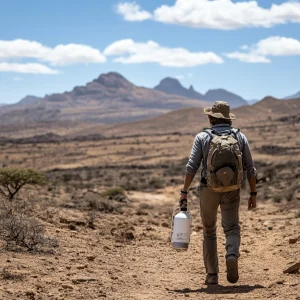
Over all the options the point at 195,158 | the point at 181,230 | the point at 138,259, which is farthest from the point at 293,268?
the point at 138,259

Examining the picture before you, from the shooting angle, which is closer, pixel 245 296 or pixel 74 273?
pixel 245 296

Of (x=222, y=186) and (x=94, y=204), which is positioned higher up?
(x=222, y=186)

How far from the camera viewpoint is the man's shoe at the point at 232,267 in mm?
5805

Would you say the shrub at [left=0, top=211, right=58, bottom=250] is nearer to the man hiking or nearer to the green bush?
the man hiking

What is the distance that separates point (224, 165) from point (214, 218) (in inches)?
27.4

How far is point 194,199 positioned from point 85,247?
12733 millimetres

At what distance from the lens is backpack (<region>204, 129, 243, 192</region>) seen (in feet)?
18.6

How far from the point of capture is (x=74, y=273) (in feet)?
20.4

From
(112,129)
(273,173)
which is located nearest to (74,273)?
(273,173)

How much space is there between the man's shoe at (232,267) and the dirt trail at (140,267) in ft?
0.25

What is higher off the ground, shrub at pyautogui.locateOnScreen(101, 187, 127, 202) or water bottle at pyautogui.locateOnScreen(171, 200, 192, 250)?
water bottle at pyautogui.locateOnScreen(171, 200, 192, 250)

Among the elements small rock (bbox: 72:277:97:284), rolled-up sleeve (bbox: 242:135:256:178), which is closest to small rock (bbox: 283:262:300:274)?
rolled-up sleeve (bbox: 242:135:256:178)

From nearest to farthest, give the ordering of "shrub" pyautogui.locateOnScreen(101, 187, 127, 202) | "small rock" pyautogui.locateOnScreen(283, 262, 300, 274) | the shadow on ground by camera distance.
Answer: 1. the shadow on ground
2. "small rock" pyautogui.locateOnScreen(283, 262, 300, 274)
3. "shrub" pyautogui.locateOnScreen(101, 187, 127, 202)

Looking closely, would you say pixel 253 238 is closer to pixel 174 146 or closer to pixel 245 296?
pixel 245 296
